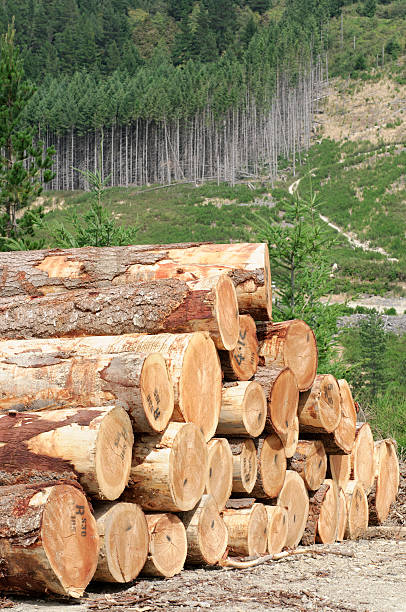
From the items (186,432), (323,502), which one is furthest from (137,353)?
(323,502)

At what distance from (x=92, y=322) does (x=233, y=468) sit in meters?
1.58

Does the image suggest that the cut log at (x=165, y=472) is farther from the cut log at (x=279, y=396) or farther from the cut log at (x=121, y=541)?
the cut log at (x=279, y=396)

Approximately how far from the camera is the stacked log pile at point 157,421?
3588 millimetres

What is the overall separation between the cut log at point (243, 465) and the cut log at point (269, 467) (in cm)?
9

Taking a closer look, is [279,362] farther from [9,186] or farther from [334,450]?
[9,186]

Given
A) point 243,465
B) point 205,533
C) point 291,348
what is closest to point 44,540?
point 205,533

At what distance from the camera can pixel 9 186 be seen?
48.4ft

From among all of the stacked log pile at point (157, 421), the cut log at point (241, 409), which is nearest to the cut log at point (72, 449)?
the stacked log pile at point (157, 421)

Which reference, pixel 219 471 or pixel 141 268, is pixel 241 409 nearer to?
pixel 219 471

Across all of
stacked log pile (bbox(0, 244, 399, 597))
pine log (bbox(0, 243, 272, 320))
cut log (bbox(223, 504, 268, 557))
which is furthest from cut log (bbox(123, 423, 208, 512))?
pine log (bbox(0, 243, 272, 320))

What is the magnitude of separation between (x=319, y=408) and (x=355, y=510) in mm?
1642

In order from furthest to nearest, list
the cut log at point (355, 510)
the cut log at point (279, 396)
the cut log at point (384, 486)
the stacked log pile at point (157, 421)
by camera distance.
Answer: the cut log at point (384, 486) → the cut log at point (355, 510) → the cut log at point (279, 396) → the stacked log pile at point (157, 421)

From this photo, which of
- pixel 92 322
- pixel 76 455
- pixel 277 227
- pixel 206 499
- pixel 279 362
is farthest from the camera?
pixel 277 227

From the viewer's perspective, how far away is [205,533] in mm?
4516
